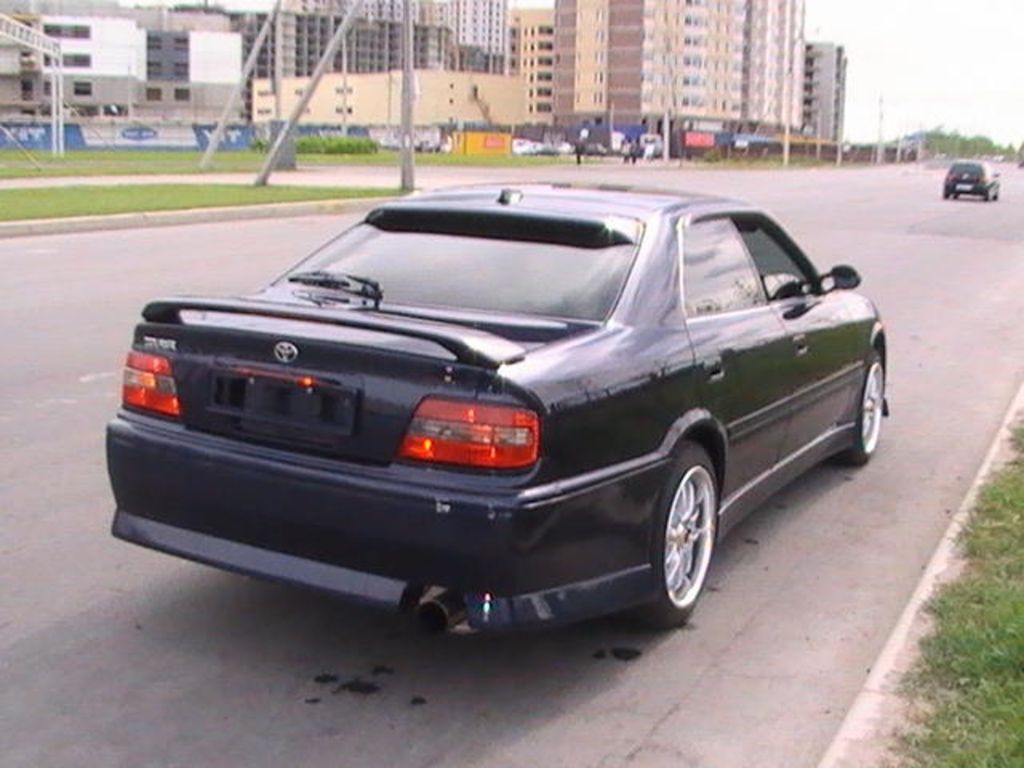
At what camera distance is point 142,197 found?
91.2 feet

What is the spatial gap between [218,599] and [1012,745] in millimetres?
2791

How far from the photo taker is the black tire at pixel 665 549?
4645 mm

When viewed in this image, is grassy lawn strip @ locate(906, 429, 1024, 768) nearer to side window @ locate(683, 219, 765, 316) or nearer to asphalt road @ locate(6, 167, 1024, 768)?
asphalt road @ locate(6, 167, 1024, 768)

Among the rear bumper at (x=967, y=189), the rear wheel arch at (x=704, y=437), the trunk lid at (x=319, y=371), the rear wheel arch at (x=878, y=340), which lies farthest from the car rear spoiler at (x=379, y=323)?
the rear bumper at (x=967, y=189)

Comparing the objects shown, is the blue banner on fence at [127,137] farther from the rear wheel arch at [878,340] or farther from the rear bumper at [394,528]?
the rear bumper at [394,528]

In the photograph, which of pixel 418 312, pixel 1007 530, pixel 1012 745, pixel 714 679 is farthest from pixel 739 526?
pixel 1012 745

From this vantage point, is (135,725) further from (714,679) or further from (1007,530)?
(1007,530)

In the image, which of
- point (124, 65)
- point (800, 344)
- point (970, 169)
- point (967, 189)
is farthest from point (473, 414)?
point (124, 65)

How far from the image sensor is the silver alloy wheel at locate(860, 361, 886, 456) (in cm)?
743

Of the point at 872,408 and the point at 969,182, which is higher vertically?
the point at 969,182

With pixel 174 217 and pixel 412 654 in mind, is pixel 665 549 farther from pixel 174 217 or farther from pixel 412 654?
pixel 174 217

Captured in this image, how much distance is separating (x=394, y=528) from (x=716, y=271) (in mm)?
2054

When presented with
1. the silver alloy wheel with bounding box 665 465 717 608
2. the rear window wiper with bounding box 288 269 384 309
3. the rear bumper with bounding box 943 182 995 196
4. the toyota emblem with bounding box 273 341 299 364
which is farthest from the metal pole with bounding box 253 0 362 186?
the toyota emblem with bounding box 273 341 299 364

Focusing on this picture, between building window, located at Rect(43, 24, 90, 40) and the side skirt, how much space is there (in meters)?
138
